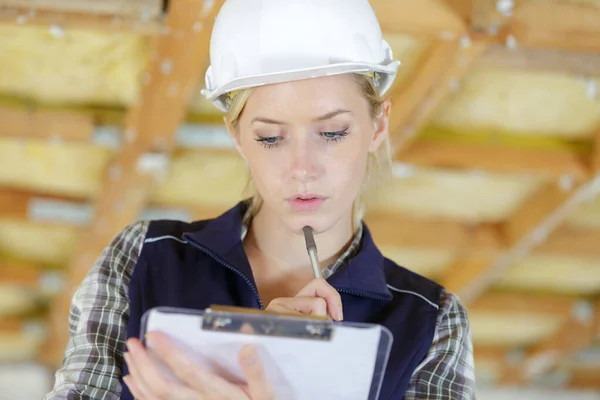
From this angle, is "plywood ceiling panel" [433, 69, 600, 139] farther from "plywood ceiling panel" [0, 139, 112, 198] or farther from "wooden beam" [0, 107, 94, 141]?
"plywood ceiling panel" [0, 139, 112, 198]

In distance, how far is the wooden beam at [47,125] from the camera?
11.6 ft

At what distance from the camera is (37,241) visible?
16.3 feet

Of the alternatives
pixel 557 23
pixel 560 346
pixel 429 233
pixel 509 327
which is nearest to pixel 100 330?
pixel 557 23

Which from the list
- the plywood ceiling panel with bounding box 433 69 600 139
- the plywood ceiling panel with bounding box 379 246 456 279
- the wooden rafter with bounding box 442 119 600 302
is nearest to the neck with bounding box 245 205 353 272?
the plywood ceiling panel with bounding box 433 69 600 139

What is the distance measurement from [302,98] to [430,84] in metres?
2.05

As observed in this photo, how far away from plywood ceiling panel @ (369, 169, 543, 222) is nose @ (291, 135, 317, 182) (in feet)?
10.1

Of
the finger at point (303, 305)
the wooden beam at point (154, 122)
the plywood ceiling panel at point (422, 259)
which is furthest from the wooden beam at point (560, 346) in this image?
the finger at point (303, 305)

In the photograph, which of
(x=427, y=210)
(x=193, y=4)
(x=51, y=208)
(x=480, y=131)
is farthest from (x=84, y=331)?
(x=427, y=210)

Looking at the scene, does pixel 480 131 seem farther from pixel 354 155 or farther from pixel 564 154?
pixel 354 155

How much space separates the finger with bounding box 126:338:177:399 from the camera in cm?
90

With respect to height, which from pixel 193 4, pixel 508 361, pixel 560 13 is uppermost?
pixel 560 13

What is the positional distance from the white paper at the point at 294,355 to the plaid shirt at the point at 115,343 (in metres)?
0.28

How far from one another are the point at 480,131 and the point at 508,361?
132 inches

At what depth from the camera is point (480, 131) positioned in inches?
154
